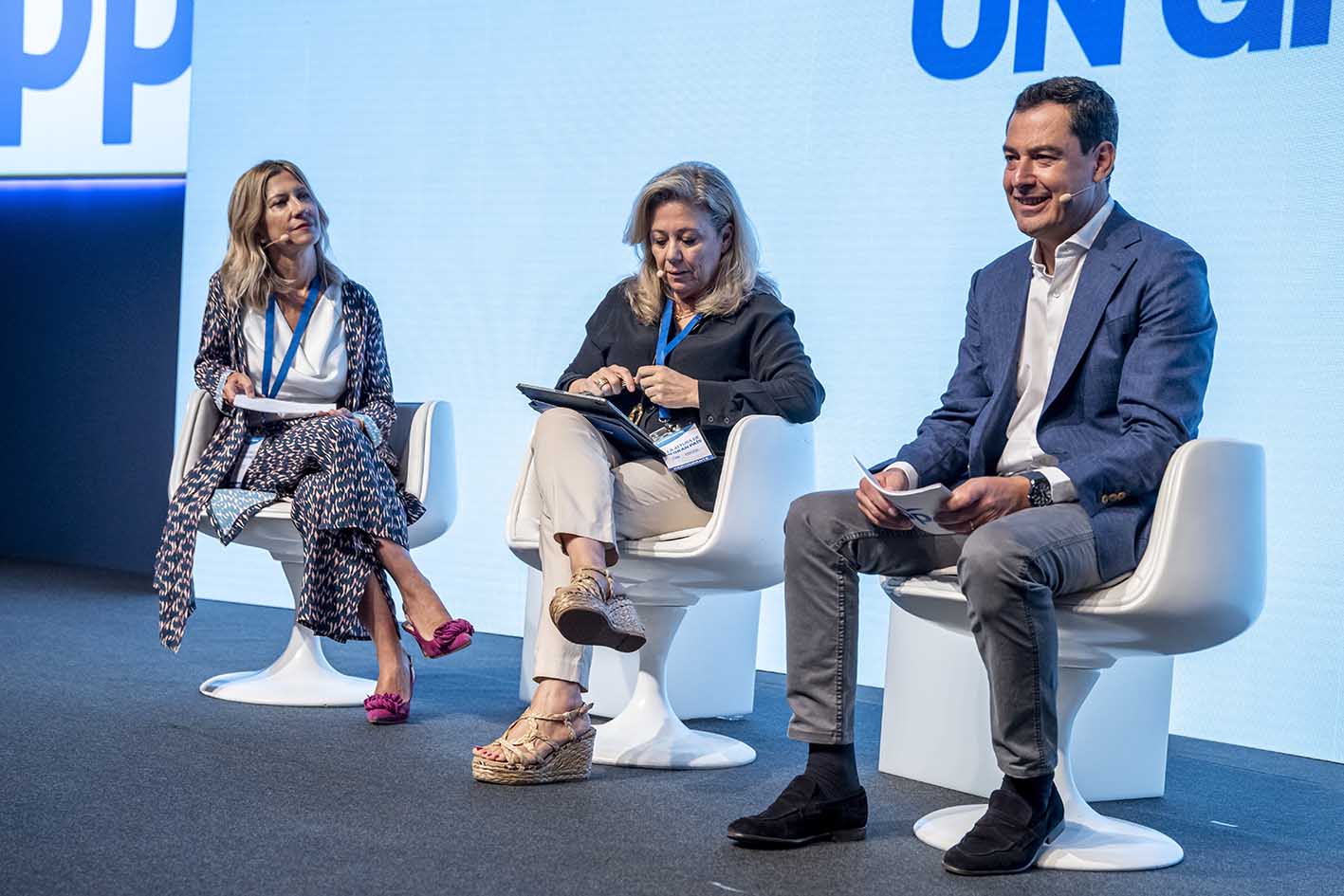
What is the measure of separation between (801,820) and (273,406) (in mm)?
1643

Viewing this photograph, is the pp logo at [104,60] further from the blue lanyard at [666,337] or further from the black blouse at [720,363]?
the blue lanyard at [666,337]

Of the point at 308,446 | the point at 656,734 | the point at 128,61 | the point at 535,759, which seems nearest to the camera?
the point at 535,759

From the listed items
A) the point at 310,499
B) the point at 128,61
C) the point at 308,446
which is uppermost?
the point at 128,61

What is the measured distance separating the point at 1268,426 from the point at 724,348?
51.4 inches

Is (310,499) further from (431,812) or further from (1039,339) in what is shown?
(1039,339)

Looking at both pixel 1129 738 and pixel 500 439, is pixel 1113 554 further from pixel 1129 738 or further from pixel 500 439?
pixel 500 439

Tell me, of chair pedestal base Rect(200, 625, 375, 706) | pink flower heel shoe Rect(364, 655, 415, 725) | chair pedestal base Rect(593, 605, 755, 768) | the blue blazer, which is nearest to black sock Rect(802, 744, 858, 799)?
the blue blazer

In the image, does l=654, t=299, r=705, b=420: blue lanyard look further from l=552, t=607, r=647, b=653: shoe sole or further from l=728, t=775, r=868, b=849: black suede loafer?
l=728, t=775, r=868, b=849: black suede loafer

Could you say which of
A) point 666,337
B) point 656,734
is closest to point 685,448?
point 666,337

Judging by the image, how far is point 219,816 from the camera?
2219 mm

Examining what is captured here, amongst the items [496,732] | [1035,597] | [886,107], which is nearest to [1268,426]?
[886,107]

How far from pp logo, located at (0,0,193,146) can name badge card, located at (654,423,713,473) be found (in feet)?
12.3

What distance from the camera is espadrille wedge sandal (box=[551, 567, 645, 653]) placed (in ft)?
7.86

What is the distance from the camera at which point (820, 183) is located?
13.0 feet
